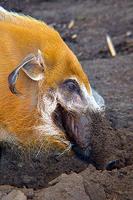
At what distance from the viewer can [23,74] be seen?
15.2 feet

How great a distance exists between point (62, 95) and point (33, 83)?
8.6 inches

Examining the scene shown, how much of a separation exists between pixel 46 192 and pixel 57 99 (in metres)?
0.64

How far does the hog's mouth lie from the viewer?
15.6 ft

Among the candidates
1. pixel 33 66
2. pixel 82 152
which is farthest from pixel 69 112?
pixel 33 66

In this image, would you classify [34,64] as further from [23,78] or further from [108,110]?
[108,110]

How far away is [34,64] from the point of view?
14.9 feet

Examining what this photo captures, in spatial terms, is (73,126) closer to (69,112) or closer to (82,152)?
(69,112)

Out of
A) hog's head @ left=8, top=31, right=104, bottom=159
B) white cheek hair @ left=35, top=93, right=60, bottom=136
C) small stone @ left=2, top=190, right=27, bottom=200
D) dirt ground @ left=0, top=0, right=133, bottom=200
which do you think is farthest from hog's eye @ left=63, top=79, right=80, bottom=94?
small stone @ left=2, top=190, right=27, bottom=200

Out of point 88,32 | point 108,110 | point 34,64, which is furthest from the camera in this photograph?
point 88,32

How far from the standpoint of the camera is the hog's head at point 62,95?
15.1ft

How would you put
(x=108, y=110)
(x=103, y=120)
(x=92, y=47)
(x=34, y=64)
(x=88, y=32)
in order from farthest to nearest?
(x=88, y=32) < (x=92, y=47) < (x=108, y=110) < (x=103, y=120) < (x=34, y=64)

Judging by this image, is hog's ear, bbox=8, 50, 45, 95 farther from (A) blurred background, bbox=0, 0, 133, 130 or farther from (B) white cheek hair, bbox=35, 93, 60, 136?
(A) blurred background, bbox=0, 0, 133, 130

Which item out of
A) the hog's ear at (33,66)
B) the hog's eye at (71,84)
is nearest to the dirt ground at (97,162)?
the hog's eye at (71,84)

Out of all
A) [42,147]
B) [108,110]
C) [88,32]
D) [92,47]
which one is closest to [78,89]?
[42,147]
